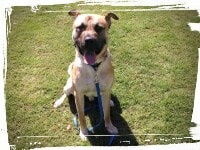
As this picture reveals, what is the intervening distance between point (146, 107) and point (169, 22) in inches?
94.0

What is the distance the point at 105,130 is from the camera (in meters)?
4.88

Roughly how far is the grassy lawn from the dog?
49 cm

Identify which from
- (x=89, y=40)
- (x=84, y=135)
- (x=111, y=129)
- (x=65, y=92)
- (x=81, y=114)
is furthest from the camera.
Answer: (x=65, y=92)

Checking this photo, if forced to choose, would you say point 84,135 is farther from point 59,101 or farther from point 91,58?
point 91,58

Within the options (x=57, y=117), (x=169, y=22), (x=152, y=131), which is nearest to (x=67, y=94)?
(x=57, y=117)

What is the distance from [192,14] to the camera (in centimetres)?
672

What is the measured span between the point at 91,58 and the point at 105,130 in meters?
1.26

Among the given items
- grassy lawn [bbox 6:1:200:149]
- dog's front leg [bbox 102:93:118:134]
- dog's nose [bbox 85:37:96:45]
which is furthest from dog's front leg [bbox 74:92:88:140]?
dog's nose [bbox 85:37:96:45]

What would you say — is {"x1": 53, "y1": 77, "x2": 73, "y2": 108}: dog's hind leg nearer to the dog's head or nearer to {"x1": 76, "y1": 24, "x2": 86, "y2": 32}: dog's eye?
the dog's head

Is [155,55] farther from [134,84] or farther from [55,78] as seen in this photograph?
[55,78]

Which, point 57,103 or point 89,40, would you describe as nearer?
point 89,40

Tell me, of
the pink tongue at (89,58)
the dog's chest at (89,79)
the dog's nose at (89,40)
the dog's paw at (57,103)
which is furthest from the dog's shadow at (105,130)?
the dog's nose at (89,40)

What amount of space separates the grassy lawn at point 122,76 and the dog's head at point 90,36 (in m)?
1.29

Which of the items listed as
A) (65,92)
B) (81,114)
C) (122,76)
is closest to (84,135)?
(81,114)
